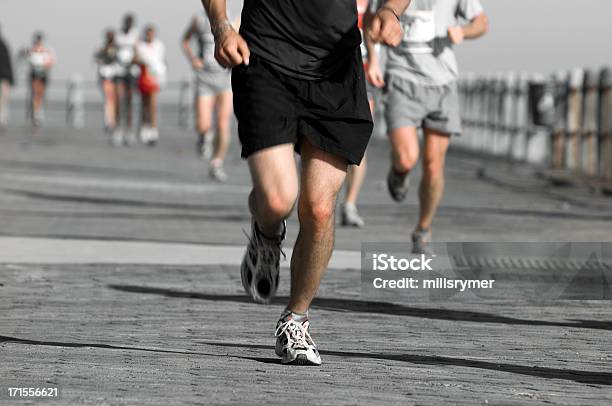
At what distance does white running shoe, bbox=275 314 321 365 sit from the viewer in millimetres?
6193

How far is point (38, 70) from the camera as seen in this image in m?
38.9

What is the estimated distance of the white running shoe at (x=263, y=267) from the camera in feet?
20.9

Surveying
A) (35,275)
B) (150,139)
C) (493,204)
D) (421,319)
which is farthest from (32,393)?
(150,139)

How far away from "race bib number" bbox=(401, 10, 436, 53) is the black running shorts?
406 centimetres

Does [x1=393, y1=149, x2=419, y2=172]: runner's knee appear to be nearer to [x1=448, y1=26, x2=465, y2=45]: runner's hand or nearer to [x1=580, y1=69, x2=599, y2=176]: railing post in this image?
[x1=448, y1=26, x2=465, y2=45]: runner's hand

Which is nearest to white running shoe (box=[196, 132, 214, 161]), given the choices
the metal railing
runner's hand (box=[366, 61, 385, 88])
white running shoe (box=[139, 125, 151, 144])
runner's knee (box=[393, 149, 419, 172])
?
the metal railing

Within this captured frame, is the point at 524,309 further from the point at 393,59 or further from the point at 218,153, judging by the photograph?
the point at 218,153

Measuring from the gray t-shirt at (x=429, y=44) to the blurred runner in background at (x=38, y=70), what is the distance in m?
28.9

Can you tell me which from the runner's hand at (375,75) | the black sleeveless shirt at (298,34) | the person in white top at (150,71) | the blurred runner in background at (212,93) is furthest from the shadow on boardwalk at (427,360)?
the person in white top at (150,71)

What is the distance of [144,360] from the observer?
629 centimetres

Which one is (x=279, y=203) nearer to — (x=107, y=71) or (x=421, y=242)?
(x=421, y=242)

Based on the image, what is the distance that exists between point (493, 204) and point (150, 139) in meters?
15.7
